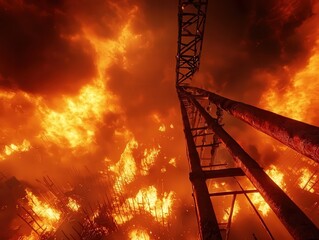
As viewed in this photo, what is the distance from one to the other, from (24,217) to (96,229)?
2008 centimetres

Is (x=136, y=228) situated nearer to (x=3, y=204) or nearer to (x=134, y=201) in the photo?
(x=134, y=201)

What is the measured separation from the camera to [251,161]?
340cm

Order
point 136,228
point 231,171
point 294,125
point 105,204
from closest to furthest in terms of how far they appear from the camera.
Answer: point 294,125
point 231,171
point 136,228
point 105,204

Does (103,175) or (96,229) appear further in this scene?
(103,175)

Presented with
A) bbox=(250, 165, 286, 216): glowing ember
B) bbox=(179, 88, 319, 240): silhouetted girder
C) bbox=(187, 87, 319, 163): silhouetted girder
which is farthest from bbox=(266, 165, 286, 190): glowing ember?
bbox=(187, 87, 319, 163): silhouetted girder

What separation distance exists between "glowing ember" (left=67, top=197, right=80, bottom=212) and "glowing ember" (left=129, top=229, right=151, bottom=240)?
59.5 ft

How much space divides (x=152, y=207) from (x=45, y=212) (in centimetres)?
2792

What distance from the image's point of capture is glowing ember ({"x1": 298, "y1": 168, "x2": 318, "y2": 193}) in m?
27.7

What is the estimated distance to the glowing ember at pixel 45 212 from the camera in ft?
128

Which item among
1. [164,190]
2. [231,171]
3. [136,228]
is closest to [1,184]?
[136,228]

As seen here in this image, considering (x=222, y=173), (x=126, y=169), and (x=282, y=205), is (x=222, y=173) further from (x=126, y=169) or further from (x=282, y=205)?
(x=126, y=169)

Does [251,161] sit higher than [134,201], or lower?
lower

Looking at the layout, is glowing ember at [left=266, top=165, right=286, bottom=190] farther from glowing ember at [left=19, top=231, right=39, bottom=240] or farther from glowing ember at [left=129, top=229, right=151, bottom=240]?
glowing ember at [left=19, top=231, right=39, bottom=240]

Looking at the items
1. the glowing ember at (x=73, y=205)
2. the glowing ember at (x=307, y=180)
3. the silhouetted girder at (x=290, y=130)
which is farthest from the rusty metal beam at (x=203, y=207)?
the glowing ember at (x=73, y=205)
